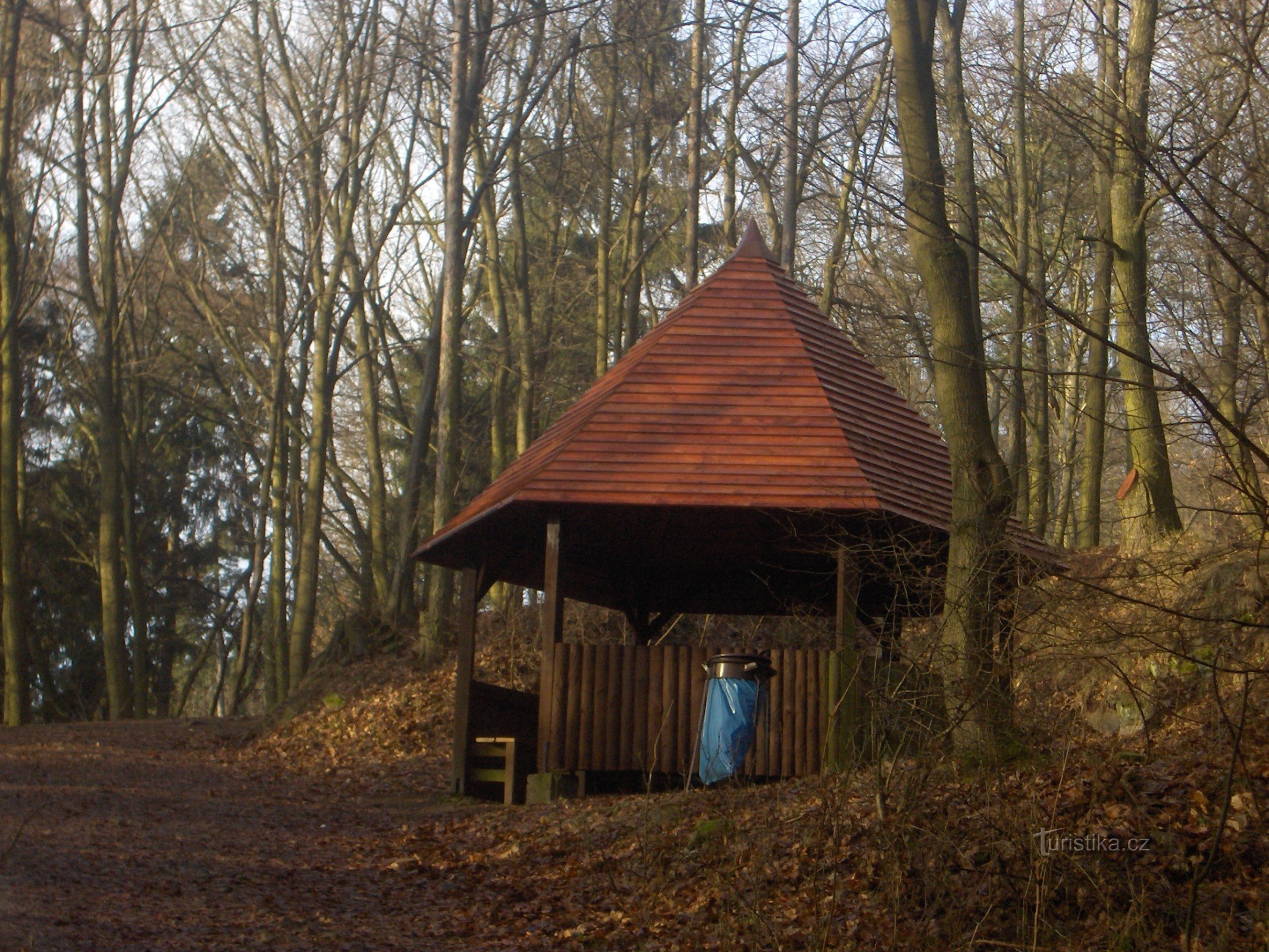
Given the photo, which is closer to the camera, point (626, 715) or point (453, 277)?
point (626, 715)

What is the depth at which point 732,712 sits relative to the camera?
375 inches

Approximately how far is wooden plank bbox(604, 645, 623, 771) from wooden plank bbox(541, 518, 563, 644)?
51cm

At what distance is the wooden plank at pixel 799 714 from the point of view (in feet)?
32.8

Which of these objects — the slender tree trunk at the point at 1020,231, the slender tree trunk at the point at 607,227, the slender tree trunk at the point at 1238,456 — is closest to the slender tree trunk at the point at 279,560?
the slender tree trunk at the point at 607,227

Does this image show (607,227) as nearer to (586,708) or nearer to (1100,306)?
(1100,306)

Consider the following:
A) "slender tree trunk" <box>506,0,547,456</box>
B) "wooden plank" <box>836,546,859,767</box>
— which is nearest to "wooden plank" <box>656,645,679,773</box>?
"wooden plank" <box>836,546,859,767</box>

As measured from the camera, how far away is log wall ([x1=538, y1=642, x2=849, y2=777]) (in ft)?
33.0

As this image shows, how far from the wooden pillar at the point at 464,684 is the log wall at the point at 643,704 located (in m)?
1.59

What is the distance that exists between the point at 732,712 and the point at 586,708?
136 centimetres

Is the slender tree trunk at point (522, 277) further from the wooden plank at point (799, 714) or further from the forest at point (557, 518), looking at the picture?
the wooden plank at point (799, 714)

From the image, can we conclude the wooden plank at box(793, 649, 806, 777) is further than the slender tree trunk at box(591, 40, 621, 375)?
No

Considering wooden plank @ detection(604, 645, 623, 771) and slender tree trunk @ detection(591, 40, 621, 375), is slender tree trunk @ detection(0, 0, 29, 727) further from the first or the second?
wooden plank @ detection(604, 645, 623, 771)

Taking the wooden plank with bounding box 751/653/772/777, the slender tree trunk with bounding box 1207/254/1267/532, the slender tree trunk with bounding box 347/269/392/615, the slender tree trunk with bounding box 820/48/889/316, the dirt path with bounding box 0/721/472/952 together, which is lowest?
the dirt path with bounding box 0/721/472/952

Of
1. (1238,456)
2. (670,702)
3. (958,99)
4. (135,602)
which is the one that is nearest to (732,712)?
(670,702)
